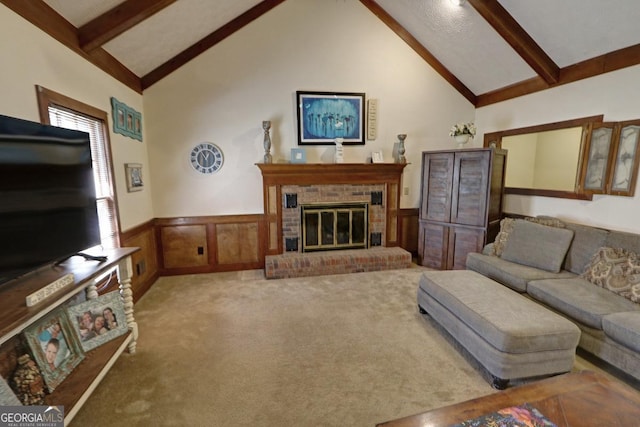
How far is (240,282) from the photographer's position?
12.8ft

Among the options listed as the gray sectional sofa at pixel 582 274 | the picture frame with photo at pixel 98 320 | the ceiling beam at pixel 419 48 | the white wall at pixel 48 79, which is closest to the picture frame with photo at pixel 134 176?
the white wall at pixel 48 79

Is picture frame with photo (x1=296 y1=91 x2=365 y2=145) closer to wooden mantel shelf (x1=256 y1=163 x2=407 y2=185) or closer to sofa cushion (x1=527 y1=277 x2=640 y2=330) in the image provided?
wooden mantel shelf (x1=256 y1=163 x2=407 y2=185)

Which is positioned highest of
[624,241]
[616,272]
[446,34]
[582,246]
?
[446,34]

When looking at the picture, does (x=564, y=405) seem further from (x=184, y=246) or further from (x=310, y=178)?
(x=184, y=246)

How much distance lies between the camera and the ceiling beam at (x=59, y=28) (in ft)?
6.35

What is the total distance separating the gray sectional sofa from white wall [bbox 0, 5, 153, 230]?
409 cm

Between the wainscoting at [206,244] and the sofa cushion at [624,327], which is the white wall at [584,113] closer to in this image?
the sofa cushion at [624,327]

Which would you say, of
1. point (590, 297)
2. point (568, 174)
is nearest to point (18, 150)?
point (590, 297)

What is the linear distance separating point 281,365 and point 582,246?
3067mm

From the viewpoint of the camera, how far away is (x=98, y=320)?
6.89 feet

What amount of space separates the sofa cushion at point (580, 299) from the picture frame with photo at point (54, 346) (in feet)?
11.5

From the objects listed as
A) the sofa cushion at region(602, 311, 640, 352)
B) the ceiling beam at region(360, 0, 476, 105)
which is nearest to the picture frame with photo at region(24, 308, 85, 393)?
→ the sofa cushion at region(602, 311, 640, 352)

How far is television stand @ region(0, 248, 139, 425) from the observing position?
1.39 meters

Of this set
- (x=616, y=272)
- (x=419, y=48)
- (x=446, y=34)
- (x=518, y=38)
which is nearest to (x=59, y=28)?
Result: (x=446, y=34)
